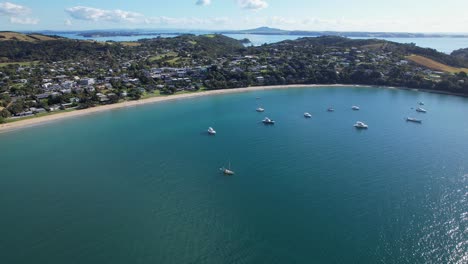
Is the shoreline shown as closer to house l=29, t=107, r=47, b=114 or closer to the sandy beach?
the sandy beach

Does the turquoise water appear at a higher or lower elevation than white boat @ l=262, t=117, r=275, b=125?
higher

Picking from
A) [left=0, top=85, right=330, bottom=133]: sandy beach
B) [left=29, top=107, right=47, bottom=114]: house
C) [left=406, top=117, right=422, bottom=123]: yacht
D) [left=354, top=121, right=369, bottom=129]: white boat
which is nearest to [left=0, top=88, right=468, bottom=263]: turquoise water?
[left=354, top=121, right=369, bottom=129]: white boat

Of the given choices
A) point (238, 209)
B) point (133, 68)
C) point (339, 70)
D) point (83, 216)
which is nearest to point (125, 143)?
point (83, 216)

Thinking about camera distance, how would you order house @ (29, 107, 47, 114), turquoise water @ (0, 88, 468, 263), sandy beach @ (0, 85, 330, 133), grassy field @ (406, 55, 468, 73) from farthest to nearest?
1. grassy field @ (406, 55, 468, 73)
2. house @ (29, 107, 47, 114)
3. sandy beach @ (0, 85, 330, 133)
4. turquoise water @ (0, 88, 468, 263)

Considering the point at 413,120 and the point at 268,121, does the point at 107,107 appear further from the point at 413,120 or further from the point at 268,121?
the point at 413,120

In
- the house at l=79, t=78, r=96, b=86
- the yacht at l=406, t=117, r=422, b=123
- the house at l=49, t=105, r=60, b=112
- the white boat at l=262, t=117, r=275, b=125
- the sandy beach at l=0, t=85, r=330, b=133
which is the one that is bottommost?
the sandy beach at l=0, t=85, r=330, b=133

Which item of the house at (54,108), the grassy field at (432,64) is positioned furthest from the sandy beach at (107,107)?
the grassy field at (432,64)

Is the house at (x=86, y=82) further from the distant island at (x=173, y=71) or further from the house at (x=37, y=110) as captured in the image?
the house at (x=37, y=110)

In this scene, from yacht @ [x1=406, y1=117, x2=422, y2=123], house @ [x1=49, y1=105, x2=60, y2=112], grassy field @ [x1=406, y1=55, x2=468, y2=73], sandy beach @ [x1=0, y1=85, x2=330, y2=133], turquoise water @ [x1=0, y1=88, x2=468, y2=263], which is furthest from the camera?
grassy field @ [x1=406, y1=55, x2=468, y2=73]
